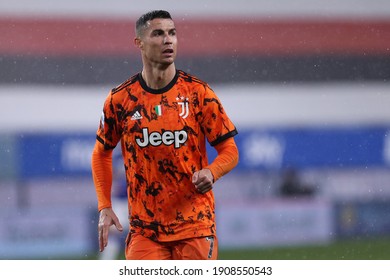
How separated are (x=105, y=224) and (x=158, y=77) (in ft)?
2.75

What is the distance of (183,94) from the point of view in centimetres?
445

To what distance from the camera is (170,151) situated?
439 cm

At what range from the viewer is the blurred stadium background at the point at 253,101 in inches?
460

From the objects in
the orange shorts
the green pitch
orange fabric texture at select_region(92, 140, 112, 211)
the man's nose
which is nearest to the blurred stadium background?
the green pitch

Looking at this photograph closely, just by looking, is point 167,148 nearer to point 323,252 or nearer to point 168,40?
point 168,40

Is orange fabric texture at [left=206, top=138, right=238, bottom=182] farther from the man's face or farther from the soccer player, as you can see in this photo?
the man's face

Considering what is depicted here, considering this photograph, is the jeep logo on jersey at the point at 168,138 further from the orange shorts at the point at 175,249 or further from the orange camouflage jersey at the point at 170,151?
the orange shorts at the point at 175,249

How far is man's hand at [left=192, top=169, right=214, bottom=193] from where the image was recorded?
414cm

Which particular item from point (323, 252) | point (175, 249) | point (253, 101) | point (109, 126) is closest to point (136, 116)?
point (109, 126)

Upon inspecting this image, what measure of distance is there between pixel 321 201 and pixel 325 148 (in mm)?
1397

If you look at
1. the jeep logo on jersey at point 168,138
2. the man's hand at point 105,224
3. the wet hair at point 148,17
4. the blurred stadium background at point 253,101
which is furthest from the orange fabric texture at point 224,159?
the blurred stadium background at point 253,101

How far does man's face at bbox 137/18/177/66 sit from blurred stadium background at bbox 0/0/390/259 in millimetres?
6631
